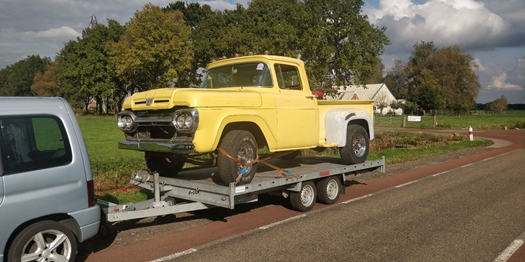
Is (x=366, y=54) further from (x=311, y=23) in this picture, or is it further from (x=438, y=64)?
(x=438, y=64)

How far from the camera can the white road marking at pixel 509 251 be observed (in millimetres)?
5361

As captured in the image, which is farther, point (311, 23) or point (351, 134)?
point (311, 23)

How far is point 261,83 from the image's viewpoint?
759 centimetres

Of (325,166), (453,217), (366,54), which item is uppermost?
(366,54)

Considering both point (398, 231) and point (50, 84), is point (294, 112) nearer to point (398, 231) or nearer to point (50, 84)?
point (398, 231)

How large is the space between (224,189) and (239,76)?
99.8 inches

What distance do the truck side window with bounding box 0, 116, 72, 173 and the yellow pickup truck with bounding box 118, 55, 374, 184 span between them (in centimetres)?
163

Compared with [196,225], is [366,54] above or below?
above

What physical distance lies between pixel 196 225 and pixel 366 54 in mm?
32878

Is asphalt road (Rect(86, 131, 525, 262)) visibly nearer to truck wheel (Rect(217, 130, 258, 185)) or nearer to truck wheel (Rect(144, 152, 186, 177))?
truck wheel (Rect(217, 130, 258, 185))

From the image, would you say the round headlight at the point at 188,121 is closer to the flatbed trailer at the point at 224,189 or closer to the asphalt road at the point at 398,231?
the flatbed trailer at the point at 224,189

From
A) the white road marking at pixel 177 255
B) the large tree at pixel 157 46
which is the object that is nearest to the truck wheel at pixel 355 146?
the white road marking at pixel 177 255

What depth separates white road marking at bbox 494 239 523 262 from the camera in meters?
5.36

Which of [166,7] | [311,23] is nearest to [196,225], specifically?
[311,23]
